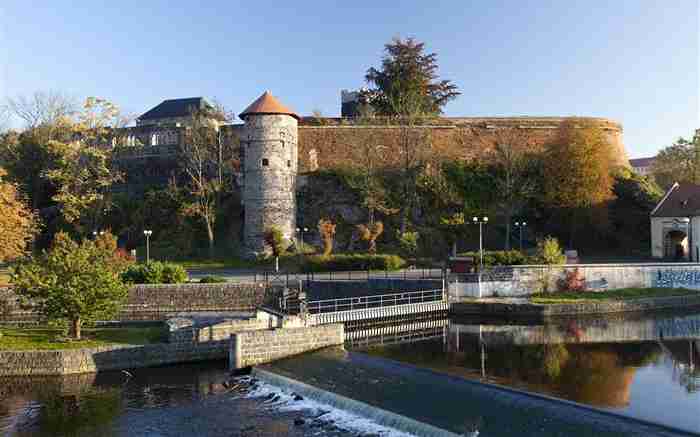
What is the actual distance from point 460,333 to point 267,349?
9672 mm

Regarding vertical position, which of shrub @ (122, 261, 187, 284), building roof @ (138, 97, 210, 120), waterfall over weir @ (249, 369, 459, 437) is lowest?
waterfall over weir @ (249, 369, 459, 437)

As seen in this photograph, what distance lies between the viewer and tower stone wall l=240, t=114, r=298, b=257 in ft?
154

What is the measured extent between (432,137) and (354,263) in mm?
21242

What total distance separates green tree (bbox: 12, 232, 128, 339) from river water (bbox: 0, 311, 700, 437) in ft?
10.0

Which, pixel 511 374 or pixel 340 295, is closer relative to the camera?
pixel 511 374

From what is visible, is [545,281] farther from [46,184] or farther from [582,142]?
[46,184]

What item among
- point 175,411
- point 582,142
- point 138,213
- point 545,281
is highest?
point 582,142

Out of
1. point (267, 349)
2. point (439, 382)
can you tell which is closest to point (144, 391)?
point (267, 349)

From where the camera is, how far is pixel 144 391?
1958cm

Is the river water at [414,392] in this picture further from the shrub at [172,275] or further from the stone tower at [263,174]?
the stone tower at [263,174]

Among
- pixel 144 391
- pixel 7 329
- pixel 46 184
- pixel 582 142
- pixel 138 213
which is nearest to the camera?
pixel 144 391

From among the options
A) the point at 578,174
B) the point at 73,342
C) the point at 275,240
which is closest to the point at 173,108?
the point at 275,240

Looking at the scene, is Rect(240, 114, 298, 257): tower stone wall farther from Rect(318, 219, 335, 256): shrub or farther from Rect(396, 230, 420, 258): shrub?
Rect(396, 230, 420, 258): shrub

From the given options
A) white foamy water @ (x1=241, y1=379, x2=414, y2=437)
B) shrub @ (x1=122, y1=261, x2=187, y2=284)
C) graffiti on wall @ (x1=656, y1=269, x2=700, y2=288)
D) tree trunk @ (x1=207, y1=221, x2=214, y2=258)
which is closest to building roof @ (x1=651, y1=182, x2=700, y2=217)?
graffiti on wall @ (x1=656, y1=269, x2=700, y2=288)
